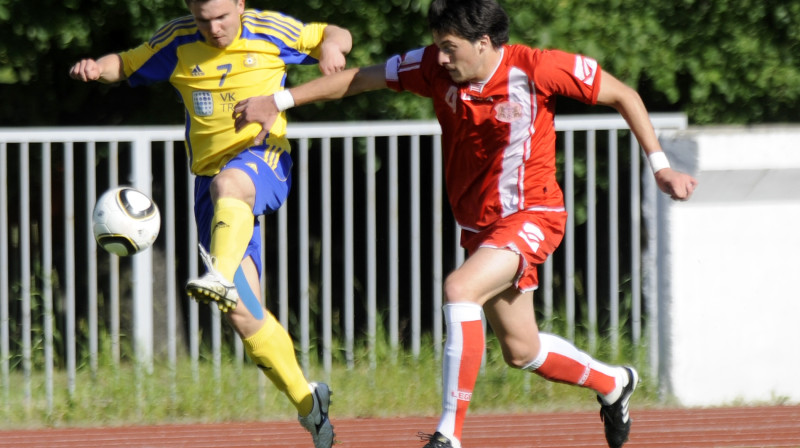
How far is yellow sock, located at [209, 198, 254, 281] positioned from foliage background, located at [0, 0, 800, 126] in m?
2.09

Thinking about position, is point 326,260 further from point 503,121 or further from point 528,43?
point 503,121

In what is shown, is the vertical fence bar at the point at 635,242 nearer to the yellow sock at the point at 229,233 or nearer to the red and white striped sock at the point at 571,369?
the red and white striped sock at the point at 571,369

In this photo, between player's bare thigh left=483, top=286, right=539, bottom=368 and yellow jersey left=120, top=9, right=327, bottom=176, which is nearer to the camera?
player's bare thigh left=483, top=286, right=539, bottom=368

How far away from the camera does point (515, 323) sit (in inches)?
204

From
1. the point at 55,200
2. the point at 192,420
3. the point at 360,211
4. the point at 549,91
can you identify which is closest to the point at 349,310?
the point at 192,420

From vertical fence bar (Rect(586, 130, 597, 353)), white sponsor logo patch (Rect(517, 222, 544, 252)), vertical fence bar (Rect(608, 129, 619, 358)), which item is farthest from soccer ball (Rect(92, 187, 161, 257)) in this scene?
vertical fence bar (Rect(608, 129, 619, 358))

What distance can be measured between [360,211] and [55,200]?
2128 millimetres

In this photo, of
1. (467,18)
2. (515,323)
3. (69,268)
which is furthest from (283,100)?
(69,268)

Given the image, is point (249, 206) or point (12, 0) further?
point (12, 0)

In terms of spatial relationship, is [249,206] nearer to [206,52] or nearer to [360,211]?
[206,52]

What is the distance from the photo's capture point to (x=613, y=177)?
22.8 feet

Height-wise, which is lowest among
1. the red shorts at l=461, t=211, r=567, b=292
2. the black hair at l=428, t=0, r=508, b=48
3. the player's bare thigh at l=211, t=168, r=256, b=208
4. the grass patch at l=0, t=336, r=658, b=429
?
the grass patch at l=0, t=336, r=658, b=429

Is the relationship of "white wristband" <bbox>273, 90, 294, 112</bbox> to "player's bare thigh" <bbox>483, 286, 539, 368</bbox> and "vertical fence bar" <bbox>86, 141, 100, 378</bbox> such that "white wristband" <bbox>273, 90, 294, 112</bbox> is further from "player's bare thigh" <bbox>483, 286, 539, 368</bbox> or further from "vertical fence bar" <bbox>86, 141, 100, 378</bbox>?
"vertical fence bar" <bbox>86, 141, 100, 378</bbox>

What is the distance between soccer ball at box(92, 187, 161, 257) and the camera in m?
5.11
